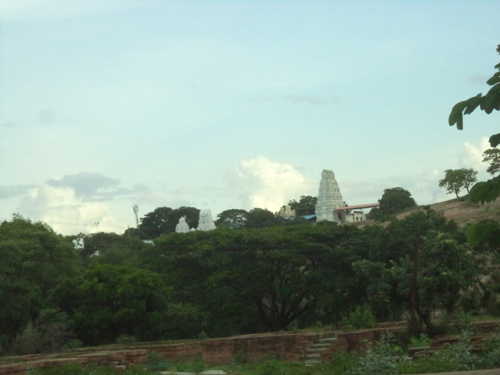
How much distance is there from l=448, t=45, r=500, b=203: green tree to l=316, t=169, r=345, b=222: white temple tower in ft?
227

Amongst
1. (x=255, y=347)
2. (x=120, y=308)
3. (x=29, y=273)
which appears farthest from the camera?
(x=120, y=308)

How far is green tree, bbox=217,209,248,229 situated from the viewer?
266 feet

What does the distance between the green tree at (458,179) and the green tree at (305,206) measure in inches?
1340

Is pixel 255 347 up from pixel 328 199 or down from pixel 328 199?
down

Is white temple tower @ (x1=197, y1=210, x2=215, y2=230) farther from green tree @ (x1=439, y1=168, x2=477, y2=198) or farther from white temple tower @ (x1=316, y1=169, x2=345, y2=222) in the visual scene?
green tree @ (x1=439, y1=168, x2=477, y2=198)

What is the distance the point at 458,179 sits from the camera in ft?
203

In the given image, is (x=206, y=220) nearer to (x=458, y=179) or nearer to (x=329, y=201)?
(x=329, y=201)

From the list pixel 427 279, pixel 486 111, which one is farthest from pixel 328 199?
pixel 486 111

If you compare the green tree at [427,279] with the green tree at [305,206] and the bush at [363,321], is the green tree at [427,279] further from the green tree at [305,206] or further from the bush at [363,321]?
the green tree at [305,206]

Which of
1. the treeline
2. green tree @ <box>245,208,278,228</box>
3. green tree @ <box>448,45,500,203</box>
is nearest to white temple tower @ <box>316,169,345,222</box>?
green tree @ <box>245,208,278,228</box>

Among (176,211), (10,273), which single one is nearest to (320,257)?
(10,273)

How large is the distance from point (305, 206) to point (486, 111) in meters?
93.0

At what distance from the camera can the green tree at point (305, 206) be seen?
9656cm

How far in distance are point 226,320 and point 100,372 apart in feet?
74.4
